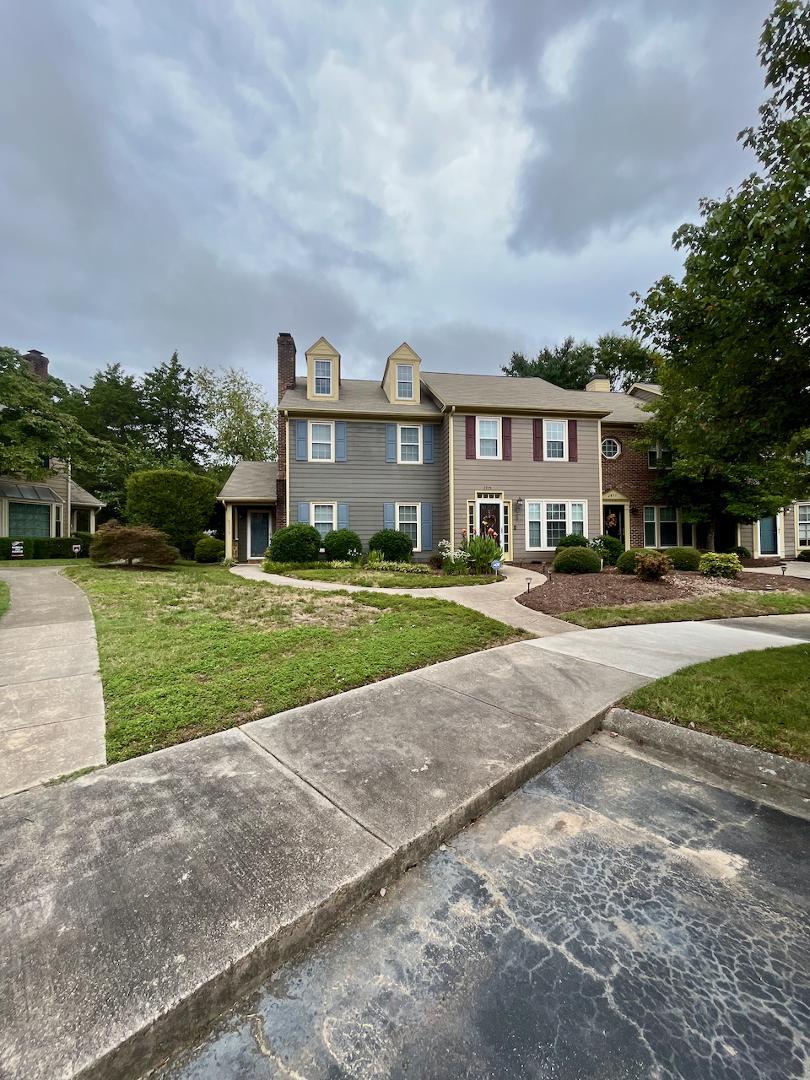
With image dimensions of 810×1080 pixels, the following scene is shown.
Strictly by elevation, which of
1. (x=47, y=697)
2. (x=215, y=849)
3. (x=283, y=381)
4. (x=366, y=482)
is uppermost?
(x=283, y=381)

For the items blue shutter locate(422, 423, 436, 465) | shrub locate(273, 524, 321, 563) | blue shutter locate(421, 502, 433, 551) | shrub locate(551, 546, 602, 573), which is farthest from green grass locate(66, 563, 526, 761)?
blue shutter locate(422, 423, 436, 465)

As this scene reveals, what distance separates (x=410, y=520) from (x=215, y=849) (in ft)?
48.2

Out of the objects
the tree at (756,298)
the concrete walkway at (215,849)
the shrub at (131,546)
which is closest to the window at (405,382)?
the shrub at (131,546)

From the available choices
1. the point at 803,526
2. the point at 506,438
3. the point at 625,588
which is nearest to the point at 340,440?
the point at 506,438

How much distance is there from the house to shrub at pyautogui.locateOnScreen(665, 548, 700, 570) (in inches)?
141

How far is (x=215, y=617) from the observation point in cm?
701

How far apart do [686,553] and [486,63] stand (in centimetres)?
1275

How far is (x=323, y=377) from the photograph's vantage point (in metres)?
16.5

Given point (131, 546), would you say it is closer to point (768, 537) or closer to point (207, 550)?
point (207, 550)

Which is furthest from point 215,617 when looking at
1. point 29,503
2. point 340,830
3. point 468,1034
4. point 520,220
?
point 29,503

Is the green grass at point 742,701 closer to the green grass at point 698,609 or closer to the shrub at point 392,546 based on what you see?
the green grass at point 698,609

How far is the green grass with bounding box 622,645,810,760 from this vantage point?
3.25m

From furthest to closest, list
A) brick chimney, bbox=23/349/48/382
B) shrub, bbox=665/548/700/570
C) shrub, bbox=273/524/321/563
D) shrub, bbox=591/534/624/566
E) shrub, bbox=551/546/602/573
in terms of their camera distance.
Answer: brick chimney, bbox=23/349/48/382 → shrub, bbox=591/534/624/566 → shrub, bbox=273/524/321/563 → shrub, bbox=665/548/700/570 → shrub, bbox=551/546/602/573

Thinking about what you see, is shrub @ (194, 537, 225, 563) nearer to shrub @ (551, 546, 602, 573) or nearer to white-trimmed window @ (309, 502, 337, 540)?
white-trimmed window @ (309, 502, 337, 540)
